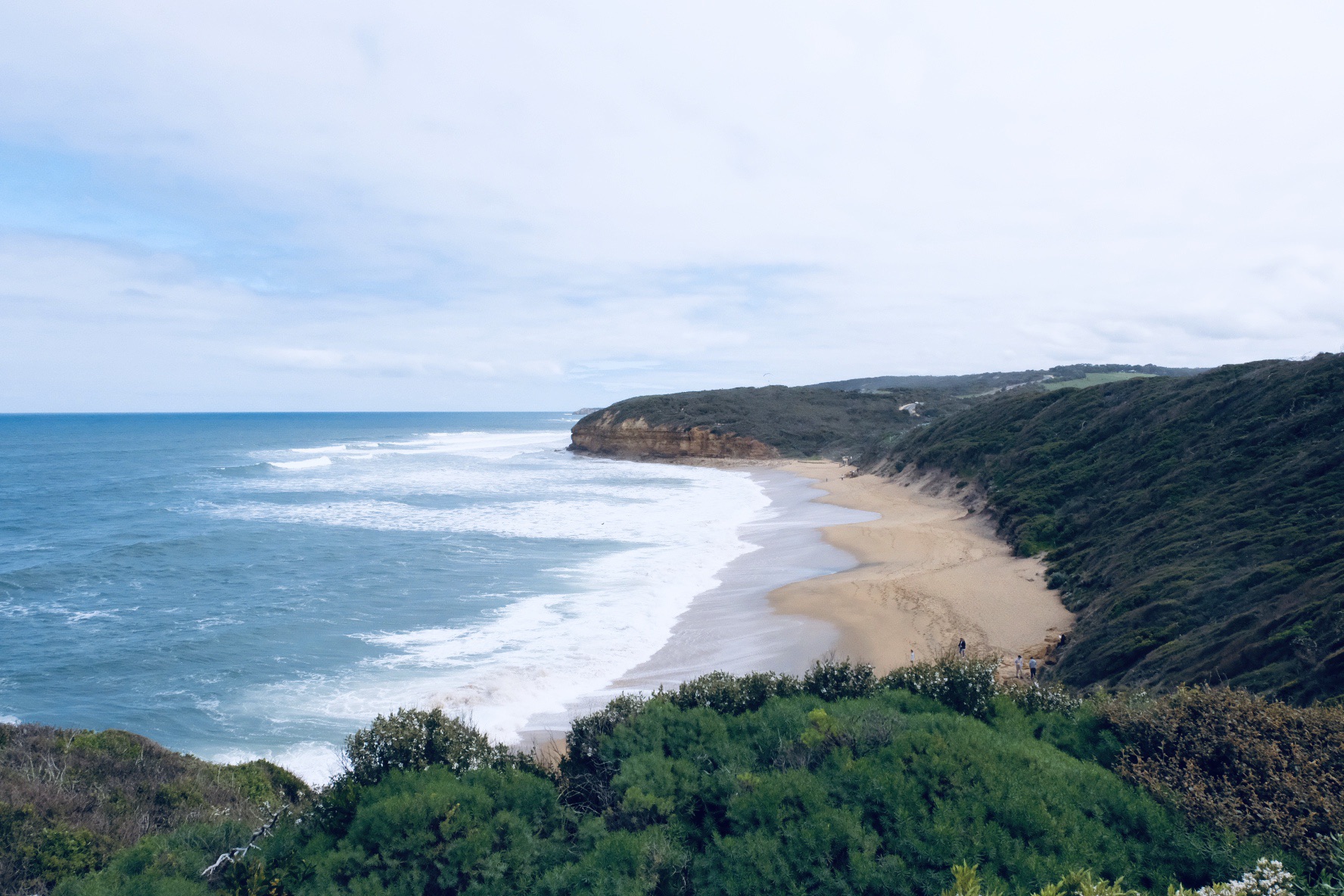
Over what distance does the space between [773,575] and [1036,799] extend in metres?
15.2

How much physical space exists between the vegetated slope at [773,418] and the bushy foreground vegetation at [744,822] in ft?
182

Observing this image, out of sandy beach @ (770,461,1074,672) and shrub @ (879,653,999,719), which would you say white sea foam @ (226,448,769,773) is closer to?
sandy beach @ (770,461,1074,672)

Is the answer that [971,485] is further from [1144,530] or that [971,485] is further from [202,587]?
[202,587]

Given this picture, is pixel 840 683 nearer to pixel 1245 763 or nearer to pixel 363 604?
pixel 1245 763

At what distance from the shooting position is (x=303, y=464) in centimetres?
5634

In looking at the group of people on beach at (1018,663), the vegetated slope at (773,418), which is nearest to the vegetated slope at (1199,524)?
the group of people on beach at (1018,663)

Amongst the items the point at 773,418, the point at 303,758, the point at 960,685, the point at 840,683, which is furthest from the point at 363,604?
the point at 773,418

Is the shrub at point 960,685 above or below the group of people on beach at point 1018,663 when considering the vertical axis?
above

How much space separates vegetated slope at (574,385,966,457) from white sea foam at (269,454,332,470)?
2370 centimetres

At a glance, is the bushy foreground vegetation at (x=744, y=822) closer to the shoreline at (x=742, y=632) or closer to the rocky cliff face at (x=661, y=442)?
the shoreline at (x=742, y=632)

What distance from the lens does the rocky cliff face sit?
201 ft

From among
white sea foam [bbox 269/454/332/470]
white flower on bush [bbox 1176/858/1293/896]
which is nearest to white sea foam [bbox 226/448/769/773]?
white flower on bush [bbox 1176/858/1293/896]

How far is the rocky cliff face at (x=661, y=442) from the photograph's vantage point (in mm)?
61406

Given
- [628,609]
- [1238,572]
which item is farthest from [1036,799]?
[628,609]
